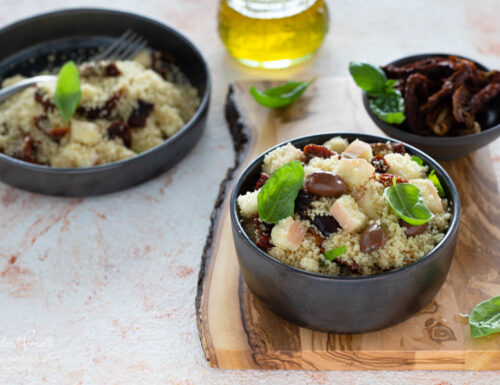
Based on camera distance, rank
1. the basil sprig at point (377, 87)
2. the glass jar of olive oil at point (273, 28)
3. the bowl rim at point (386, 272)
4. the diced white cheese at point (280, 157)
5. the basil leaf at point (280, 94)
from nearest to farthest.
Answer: the bowl rim at point (386, 272) < the diced white cheese at point (280, 157) < the basil sprig at point (377, 87) < the basil leaf at point (280, 94) < the glass jar of olive oil at point (273, 28)

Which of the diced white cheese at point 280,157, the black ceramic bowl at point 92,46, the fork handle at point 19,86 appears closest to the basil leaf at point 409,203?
the diced white cheese at point 280,157

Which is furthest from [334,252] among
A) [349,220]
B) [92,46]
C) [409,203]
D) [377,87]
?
[92,46]

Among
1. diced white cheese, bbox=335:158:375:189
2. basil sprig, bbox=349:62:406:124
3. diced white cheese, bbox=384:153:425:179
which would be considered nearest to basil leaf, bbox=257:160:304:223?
diced white cheese, bbox=335:158:375:189

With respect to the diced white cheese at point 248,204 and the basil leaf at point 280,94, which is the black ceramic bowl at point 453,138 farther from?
the diced white cheese at point 248,204

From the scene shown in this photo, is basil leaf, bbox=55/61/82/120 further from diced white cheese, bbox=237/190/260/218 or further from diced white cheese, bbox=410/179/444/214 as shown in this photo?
diced white cheese, bbox=410/179/444/214

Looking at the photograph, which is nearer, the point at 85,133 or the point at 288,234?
the point at 288,234

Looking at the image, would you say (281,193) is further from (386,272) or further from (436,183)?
(436,183)

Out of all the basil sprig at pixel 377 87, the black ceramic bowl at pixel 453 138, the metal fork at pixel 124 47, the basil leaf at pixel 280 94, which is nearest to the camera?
the black ceramic bowl at pixel 453 138
